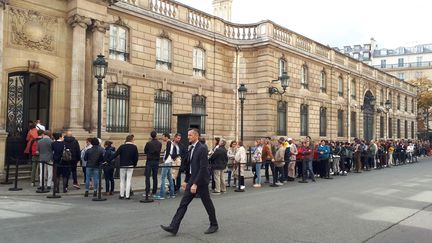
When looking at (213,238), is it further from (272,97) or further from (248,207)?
(272,97)

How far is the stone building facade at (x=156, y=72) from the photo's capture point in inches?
579

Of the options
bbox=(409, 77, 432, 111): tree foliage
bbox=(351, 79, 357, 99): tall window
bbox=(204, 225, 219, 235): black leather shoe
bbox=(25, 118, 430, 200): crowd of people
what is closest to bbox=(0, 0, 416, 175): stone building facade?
bbox=(351, 79, 357, 99): tall window

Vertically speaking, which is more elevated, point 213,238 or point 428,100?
point 428,100

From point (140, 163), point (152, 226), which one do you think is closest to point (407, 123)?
point (140, 163)

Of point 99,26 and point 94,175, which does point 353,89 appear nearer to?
point 99,26

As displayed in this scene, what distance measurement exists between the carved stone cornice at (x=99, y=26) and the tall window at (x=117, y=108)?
99.7 inches

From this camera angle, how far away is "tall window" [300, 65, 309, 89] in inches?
1130

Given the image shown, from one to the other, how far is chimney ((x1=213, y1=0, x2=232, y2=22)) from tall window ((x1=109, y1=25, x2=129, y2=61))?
1049cm

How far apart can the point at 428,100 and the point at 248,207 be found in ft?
173

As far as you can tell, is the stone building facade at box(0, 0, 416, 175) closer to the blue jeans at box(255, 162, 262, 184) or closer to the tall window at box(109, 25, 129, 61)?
the tall window at box(109, 25, 129, 61)

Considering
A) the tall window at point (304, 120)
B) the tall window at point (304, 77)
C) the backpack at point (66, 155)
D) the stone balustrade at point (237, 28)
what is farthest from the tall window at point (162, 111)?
the tall window at point (304, 77)

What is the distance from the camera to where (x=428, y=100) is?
5472 cm

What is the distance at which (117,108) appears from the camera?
1803 centimetres

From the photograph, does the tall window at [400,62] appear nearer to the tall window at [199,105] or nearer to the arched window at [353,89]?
the arched window at [353,89]
